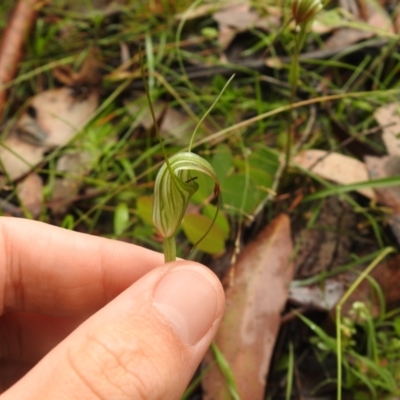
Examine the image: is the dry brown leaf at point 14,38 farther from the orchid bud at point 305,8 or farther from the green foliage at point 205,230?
the orchid bud at point 305,8

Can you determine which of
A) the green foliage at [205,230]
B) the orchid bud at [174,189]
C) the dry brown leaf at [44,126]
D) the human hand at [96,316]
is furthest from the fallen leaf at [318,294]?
the dry brown leaf at [44,126]

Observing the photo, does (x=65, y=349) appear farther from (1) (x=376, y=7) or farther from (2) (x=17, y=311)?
(1) (x=376, y=7)

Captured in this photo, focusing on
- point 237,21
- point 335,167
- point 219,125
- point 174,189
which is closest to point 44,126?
point 219,125

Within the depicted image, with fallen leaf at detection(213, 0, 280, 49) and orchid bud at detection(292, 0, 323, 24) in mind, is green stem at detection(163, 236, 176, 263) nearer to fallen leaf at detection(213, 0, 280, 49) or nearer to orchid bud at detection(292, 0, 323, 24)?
orchid bud at detection(292, 0, 323, 24)

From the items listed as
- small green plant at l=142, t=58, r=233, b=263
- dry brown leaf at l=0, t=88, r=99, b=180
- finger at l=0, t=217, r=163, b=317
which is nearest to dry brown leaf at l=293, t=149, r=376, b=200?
finger at l=0, t=217, r=163, b=317

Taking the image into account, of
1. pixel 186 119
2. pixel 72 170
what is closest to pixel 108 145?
pixel 72 170

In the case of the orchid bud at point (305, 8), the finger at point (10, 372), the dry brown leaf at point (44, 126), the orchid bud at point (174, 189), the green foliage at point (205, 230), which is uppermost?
the orchid bud at point (305, 8)

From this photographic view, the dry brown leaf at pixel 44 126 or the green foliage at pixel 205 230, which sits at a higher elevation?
the dry brown leaf at pixel 44 126
